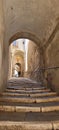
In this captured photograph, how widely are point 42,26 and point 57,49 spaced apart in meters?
1.08

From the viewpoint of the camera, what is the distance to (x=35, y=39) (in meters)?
5.52

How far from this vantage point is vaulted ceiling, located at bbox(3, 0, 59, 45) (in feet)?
11.3

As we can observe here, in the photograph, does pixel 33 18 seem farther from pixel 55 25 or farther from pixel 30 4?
pixel 55 25

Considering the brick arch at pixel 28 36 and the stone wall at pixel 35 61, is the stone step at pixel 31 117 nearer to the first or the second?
the brick arch at pixel 28 36

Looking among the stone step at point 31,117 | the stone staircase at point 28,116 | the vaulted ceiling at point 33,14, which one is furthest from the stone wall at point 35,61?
the stone step at point 31,117

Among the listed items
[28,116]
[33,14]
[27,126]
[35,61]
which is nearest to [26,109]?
[28,116]

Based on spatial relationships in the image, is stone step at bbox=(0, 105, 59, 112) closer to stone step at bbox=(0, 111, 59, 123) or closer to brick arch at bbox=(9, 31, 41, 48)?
stone step at bbox=(0, 111, 59, 123)

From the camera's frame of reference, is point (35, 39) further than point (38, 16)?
Yes

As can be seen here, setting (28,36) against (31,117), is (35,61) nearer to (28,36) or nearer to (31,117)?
(28,36)

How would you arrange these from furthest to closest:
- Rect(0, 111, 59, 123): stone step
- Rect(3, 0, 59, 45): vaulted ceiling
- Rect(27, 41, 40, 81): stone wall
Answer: Rect(27, 41, 40, 81): stone wall
Rect(3, 0, 59, 45): vaulted ceiling
Rect(0, 111, 59, 123): stone step

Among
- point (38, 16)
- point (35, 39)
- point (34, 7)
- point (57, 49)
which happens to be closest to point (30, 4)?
point (34, 7)

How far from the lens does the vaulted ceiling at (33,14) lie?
11.3 ft

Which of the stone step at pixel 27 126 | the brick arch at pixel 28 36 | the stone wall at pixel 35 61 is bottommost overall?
the stone step at pixel 27 126

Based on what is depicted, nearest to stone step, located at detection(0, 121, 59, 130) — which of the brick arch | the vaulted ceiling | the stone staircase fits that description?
the stone staircase
